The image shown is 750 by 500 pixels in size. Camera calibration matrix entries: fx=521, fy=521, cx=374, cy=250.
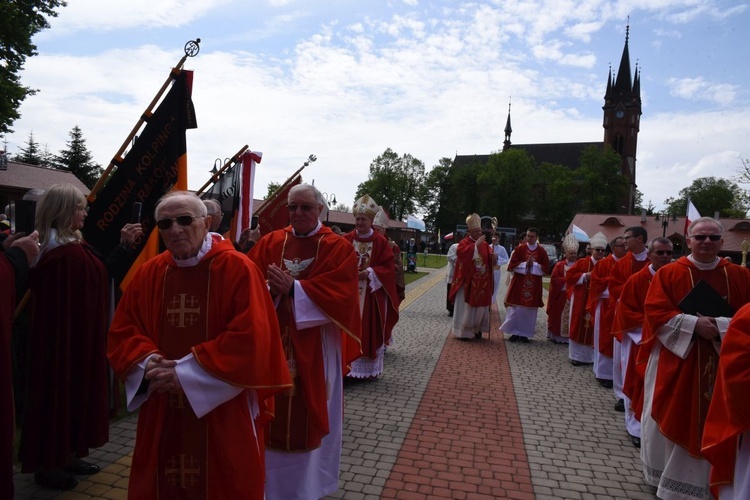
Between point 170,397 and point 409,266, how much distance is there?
1052 inches

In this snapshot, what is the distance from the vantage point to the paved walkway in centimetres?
413

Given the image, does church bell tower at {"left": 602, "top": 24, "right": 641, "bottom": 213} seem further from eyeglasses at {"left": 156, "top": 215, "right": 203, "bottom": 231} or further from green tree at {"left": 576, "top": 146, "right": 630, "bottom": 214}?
eyeglasses at {"left": 156, "top": 215, "right": 203, "bottom": 231}

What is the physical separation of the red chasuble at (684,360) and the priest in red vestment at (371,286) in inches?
130

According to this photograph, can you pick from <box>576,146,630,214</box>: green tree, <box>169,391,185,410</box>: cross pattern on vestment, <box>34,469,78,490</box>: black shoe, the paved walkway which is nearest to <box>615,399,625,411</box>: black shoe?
the paved walkway

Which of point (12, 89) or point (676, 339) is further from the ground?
point (12, 89)

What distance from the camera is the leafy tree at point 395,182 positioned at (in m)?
79.3

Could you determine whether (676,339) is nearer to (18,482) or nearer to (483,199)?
(18,482)

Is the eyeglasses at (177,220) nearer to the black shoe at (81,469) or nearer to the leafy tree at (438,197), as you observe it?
the black shoe at (81,469)

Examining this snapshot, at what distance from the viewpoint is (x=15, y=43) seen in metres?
20.3

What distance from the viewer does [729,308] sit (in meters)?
3.84

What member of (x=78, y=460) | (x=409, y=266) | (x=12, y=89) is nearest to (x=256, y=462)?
(x=78, y=460)

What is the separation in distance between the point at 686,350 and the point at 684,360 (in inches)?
4.9

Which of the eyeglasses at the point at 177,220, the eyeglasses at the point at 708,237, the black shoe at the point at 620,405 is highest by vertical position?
the eyeglasses at the point at 708,237

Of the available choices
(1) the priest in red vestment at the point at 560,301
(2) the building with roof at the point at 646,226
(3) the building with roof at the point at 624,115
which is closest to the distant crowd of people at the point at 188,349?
(1) the priest in red vestment at the point at 560,301
